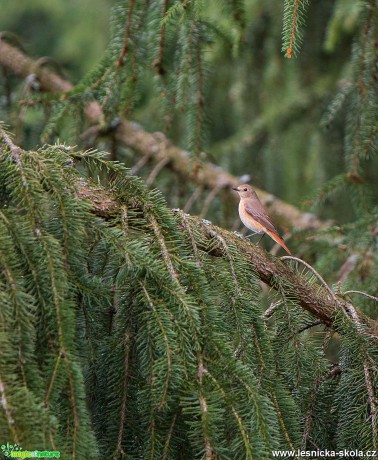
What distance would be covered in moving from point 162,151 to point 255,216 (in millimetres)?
957

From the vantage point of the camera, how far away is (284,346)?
248 centimetres

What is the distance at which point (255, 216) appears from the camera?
475 centimetres

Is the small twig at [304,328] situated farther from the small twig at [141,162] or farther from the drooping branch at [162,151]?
the small twig at [141,162]

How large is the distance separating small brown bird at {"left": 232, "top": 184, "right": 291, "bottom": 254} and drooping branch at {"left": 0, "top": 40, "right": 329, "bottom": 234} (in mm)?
310

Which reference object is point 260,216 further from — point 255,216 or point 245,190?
point 245,190

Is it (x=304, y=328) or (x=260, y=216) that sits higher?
(x=304, y=328)

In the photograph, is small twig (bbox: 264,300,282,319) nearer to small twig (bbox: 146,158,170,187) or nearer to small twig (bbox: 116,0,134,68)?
small twig (bbox: 116,0,134,68)

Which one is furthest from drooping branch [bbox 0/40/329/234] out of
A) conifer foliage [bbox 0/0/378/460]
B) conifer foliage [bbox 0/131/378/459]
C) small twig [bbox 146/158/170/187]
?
conifer foliage [bbox 0/131/378/459]

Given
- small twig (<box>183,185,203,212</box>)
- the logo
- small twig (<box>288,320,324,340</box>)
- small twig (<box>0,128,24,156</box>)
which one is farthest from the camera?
small twig (<box>183,185,203,212</box>)

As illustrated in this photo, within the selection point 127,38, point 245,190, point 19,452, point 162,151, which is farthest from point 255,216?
point 19,452

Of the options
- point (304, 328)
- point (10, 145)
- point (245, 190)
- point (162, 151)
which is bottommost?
point (245, 190)

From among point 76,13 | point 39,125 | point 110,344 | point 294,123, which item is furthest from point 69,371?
point 76,13

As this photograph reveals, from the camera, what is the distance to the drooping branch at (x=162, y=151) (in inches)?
200

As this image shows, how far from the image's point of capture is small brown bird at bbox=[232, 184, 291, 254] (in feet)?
15.5
